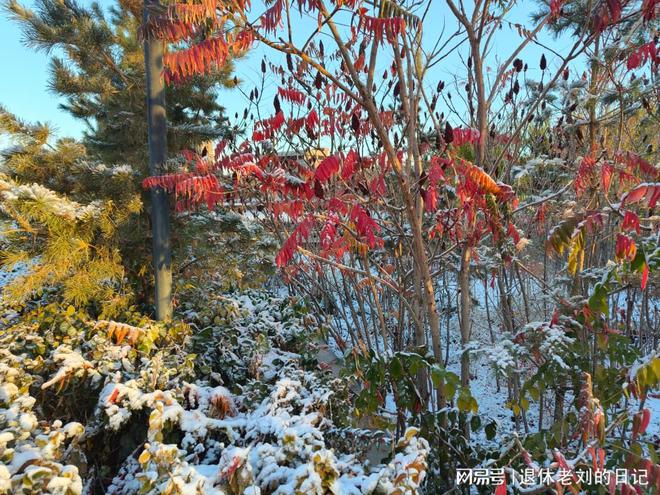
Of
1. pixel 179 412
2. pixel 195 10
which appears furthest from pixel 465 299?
pixel 195 10

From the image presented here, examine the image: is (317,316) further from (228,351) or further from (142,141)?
(142,141)

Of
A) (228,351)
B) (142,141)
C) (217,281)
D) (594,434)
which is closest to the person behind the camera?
(594,434)

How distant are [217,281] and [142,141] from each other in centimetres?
165

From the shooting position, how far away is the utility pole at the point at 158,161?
125 inches

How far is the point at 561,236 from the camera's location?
69.7 inches

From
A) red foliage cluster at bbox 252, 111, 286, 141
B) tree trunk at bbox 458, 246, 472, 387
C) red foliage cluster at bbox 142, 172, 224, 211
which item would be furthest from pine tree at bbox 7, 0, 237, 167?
tree trunk at bbox 458, 246, 472, 387

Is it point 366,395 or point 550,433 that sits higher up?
point 366,395

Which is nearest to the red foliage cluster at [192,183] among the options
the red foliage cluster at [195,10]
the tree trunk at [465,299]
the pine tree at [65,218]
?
the pine tree at [65,218]

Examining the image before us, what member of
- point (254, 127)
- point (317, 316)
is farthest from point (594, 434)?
point (317, 316)

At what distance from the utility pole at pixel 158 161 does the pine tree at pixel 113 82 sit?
437mm

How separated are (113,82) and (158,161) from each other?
144cm

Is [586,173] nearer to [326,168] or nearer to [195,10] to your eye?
[326,168]

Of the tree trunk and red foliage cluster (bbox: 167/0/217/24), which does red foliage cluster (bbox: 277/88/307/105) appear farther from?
the tree trunk

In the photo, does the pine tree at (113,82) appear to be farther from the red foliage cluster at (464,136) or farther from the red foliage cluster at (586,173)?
the red foliage cluster at (586,173)
